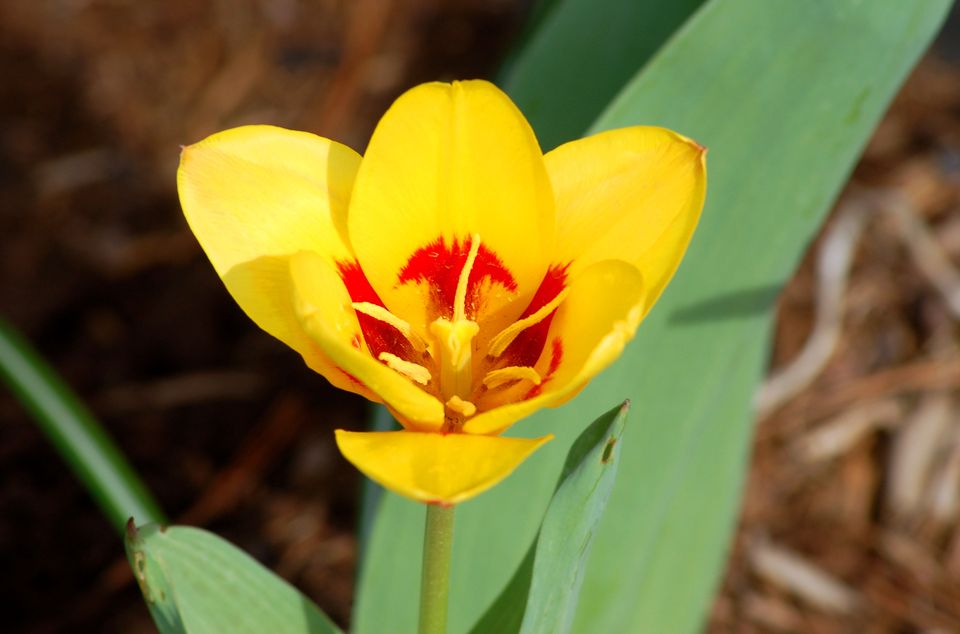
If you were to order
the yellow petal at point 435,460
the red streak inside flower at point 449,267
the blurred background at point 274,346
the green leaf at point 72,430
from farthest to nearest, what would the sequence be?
the blurred background at point 274,346 < the green leaf at point 72,430 < the red streak inside flower at point 449,267 < the yellow petal at point 435,460

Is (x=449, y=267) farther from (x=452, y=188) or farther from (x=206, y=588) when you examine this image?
(x=206, y=588)

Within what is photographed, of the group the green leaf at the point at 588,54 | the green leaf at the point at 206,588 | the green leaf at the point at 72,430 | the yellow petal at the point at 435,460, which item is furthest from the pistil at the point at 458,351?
the green leaf at the point at 72,430

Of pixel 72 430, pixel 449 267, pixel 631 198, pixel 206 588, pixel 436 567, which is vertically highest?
pixel 631 198

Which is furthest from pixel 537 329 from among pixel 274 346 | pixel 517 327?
pixel 274 346

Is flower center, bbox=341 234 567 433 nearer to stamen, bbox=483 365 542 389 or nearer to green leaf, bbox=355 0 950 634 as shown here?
stamen, bbox=483 365 542 389

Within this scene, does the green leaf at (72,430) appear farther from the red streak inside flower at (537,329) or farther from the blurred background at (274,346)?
the red streak inside flower at (537,329)

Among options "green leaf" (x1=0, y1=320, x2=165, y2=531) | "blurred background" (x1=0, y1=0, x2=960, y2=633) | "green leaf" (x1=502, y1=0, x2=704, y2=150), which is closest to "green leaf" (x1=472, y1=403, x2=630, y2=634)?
"green leaf" (x1=502, y1=0, x2=704, y2=150)

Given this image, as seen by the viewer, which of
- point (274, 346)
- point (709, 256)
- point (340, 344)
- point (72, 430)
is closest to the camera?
point (340, 344)
